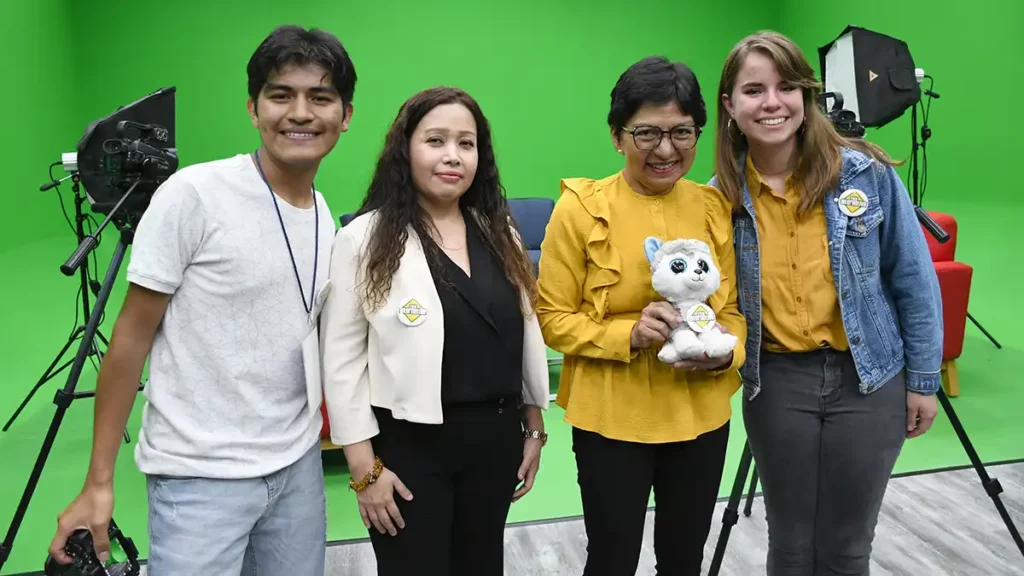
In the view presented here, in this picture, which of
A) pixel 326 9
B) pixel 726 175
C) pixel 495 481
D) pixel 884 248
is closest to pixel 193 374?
pixel 495 481

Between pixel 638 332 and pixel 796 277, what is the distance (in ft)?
1.27

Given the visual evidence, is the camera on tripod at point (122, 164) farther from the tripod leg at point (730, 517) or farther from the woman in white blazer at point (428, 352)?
the tripod leg at point (730, 517)

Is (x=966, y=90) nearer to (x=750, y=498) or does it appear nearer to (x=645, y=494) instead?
(x=750, y=498)

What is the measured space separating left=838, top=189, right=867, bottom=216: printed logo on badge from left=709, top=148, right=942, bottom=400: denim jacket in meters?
0.01

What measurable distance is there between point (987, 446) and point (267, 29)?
5.26 metres

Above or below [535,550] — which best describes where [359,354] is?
above

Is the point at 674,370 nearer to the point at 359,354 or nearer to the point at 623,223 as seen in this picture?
the point at 623,223

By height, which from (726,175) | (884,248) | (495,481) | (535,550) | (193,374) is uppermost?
(726,175)

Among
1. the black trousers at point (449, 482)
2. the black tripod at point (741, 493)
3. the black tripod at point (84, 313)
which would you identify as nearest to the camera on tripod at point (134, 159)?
the black trousers at point (449, 482)

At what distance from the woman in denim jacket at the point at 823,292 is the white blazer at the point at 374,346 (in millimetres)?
705

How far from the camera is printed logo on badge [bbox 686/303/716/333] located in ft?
4.49

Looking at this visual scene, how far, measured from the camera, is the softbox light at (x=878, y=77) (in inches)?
98.0

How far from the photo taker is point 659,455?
4.81ft

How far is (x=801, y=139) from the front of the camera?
153 centimetres
